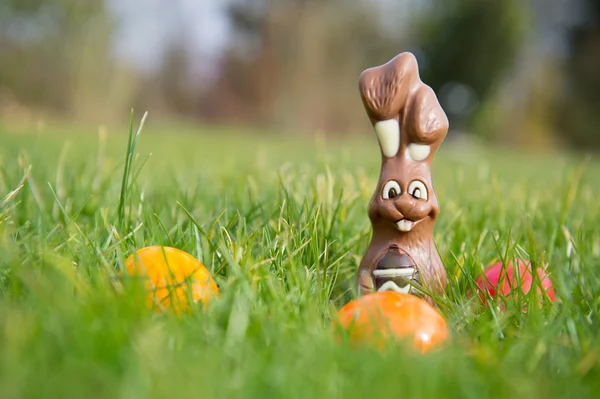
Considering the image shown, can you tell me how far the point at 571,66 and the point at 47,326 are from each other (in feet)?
62.1

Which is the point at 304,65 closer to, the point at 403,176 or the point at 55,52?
the point at 55,52

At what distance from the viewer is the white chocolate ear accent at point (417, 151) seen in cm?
127

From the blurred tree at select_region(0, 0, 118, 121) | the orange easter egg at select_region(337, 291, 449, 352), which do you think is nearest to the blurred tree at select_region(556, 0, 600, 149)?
the blurred tree at select_region(0, 0, 118, 121)

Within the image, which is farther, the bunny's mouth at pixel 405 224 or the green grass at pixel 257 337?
the bunny's mouth at pixel 405 224

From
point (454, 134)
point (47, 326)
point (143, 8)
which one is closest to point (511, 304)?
point (47, 326)

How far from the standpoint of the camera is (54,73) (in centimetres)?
1404

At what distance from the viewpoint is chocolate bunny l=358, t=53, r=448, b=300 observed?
1.25m

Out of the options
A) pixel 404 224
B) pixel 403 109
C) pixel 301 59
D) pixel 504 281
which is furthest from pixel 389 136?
pixel 301 59

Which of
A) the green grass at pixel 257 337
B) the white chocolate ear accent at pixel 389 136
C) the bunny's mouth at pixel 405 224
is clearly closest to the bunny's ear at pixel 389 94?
the white chocolate ear accent at pixel 389 136

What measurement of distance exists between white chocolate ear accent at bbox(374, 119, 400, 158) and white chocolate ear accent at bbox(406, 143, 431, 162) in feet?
0.09

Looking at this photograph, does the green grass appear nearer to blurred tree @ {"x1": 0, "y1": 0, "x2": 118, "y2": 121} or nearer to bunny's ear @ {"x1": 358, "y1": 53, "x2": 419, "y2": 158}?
bunny's ear @ {"x1": 358, "y1": 53, "x2": 419, "y2": 158}

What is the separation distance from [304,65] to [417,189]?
1501 centimetres

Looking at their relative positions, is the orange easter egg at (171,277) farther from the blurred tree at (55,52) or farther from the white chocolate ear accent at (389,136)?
the blurred tree at (55,52)

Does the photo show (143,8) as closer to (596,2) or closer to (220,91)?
(220,91)
